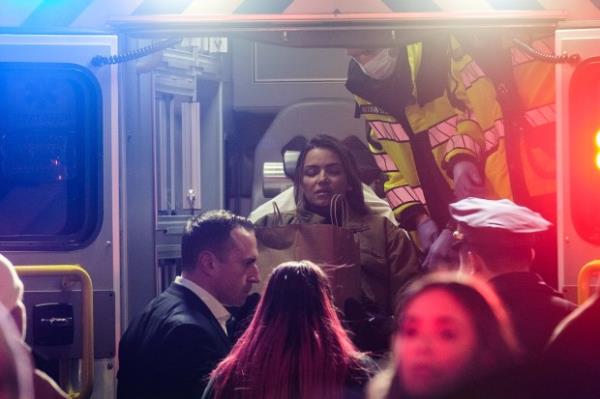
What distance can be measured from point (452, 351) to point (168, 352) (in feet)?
4.05

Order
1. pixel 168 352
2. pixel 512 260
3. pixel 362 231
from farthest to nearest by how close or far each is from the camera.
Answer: pixel 362 231
pixel 168 352
pixel 512 260

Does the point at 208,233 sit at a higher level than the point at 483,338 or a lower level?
higher

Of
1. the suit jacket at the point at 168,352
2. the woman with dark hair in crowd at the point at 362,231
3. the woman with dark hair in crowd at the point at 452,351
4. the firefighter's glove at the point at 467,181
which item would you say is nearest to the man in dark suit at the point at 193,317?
the suit jacket at the point at 168,352

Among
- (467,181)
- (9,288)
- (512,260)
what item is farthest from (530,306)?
(9,288)

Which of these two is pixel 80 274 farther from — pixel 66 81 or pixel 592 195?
pixel 592 195

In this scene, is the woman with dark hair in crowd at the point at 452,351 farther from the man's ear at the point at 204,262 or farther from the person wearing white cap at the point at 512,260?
the man's ear at the point at 204,262

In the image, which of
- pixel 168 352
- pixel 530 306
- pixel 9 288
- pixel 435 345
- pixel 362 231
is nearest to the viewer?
pixel 435 345

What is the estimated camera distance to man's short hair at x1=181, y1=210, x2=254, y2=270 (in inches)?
162

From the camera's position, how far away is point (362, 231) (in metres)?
4.07

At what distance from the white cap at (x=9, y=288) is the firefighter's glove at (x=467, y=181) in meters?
1.58

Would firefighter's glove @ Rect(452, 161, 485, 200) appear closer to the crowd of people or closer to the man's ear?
the crowd of people

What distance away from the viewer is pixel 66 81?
4012 millimetres

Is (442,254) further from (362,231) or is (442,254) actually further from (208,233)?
(208,233)

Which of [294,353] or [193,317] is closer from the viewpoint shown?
[294,353]
